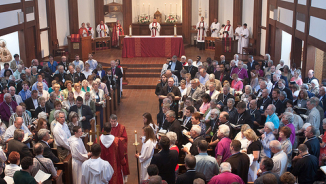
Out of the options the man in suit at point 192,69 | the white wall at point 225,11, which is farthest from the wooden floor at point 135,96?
the white wall at point 225,11

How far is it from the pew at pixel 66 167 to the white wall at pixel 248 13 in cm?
1382

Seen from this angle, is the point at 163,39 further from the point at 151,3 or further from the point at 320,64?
the point at 320,64

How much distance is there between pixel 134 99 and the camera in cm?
1329

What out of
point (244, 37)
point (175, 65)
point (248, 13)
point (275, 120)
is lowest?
point (275, 120)

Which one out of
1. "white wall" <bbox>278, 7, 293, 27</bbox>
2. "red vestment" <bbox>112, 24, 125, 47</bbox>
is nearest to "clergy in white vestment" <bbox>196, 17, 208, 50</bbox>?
"red vestment" <bbox>112, 24, 125, 47</bbox>

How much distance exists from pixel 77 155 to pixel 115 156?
0.64 meters

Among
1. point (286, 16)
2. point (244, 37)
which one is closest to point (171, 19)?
point (244, 37)

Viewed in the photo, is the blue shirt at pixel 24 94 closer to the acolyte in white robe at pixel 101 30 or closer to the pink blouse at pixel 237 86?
the pink blouse at pixel 237 86

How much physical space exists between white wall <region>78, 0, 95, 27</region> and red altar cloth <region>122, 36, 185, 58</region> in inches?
139

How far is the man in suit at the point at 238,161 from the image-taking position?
5266 millimetres

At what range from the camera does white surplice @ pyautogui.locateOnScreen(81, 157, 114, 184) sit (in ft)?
18.1

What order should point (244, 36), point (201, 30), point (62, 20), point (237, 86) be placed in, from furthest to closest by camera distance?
point (201, 30), point (62, 20), point (244, 36), point (237, 86)

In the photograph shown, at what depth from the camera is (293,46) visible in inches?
523

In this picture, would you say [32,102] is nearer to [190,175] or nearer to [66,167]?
[66,167]
